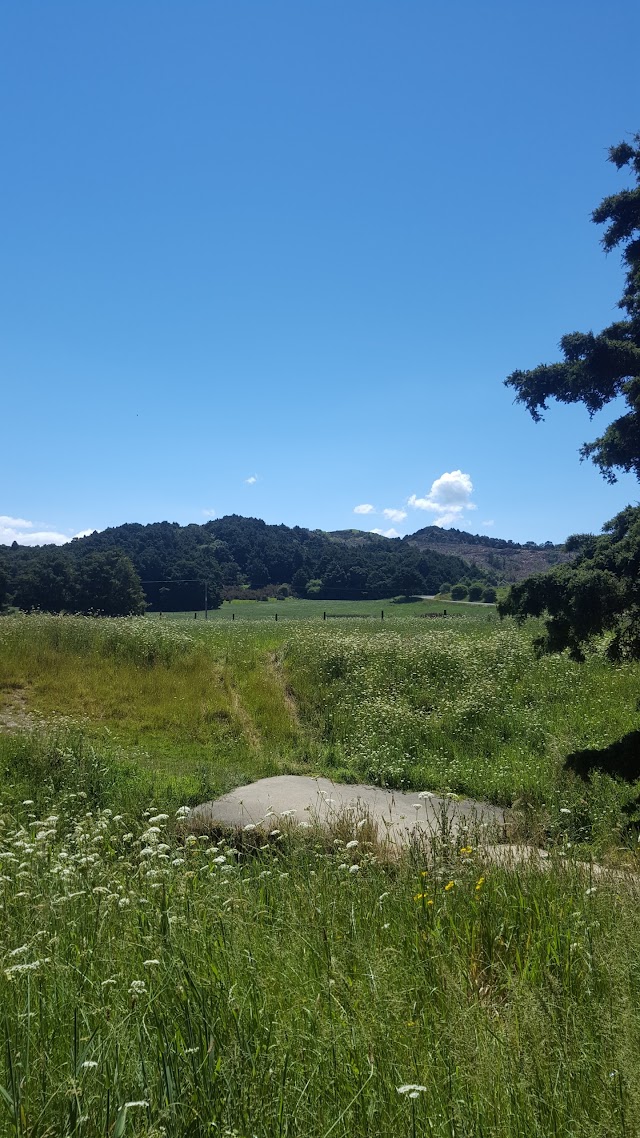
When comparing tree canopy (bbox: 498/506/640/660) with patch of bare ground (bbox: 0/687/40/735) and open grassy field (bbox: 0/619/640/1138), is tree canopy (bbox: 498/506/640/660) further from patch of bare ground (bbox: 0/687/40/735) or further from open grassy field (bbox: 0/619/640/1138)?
patch of bare ground (bbox: 0/687/40/735)

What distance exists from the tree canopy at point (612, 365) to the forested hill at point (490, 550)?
3583 inches

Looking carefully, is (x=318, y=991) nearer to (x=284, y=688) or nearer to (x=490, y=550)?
(x=284, y=688)

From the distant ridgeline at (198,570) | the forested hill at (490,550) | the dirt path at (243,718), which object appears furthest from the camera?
the forested hill at (490,550)

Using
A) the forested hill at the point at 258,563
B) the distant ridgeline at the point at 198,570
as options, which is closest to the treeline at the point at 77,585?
the distant ridgeline at the point at 198,570

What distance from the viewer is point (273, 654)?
2325cm

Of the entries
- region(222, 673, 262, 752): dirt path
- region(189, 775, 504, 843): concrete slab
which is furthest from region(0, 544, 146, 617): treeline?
region(189, 775, 504, 843): concrete slab

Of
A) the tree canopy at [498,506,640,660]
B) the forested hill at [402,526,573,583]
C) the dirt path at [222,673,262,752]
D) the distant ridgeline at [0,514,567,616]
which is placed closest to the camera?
the tree canopy at [498,506,640,660]

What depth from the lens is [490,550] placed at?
14300 cm

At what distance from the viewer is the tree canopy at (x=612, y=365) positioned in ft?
27.0

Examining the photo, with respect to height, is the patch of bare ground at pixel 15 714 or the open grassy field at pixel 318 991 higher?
the open grassy field at pixel 318 991

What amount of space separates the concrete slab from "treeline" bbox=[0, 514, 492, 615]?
38.9 meters

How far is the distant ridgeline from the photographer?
50.2 meters

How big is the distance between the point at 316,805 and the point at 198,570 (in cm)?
5574

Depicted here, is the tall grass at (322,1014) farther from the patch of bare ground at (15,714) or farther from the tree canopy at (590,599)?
the patch of bare ground at (15,714)
